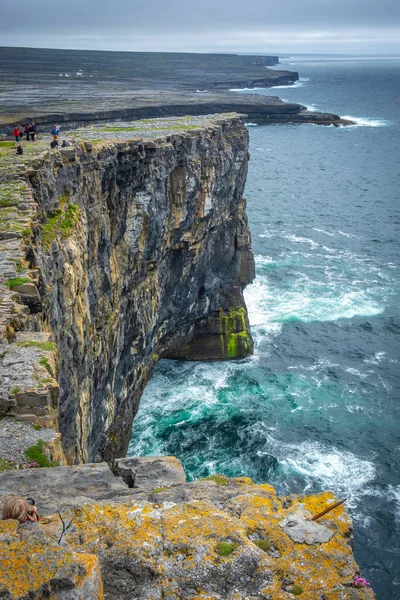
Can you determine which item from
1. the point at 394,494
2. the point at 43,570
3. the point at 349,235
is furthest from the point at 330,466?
the point at 349,235

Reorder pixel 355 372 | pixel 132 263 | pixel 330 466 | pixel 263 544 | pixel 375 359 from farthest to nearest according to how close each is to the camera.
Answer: pixel 375 359 → pixel 355 372 → pixel 330 466 → pixel 132 263 → pixel 263 544

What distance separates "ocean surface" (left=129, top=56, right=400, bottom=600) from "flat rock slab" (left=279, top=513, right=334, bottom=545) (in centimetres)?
2742

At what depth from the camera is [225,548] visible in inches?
456

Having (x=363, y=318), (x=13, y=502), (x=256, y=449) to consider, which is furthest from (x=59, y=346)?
(x=363, y=318)

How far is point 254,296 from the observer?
2923 inches

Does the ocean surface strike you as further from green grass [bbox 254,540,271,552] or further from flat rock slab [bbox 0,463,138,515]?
green grass [bbox 254,540,271,552]

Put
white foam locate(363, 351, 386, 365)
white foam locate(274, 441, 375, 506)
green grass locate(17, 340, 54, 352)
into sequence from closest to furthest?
green grass locate(17, 340, 54, 352)
white foam locate(274, 441, 375, 506)
white foam locate(363, 351, 386, 365)

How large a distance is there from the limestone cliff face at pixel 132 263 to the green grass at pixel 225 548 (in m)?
14.6

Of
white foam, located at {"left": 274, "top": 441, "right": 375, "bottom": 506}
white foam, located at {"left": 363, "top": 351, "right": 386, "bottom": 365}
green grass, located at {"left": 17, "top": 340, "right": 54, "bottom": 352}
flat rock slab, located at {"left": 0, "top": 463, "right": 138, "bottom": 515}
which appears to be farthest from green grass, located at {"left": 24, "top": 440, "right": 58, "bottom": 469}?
white foam, located at {"left": 363, "top": 351, "right": 386, "bottom": 365}

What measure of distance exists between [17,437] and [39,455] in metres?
1.08

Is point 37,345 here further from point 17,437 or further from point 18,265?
point 18,265

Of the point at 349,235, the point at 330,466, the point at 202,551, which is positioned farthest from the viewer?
the point at 349,235

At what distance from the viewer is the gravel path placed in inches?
657

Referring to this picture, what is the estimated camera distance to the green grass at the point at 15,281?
73.6 ft
